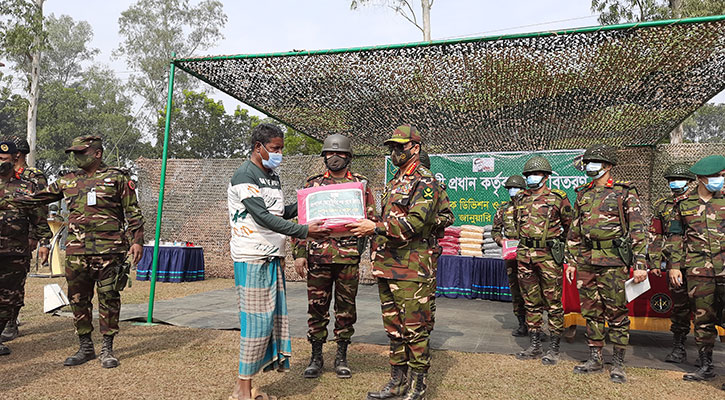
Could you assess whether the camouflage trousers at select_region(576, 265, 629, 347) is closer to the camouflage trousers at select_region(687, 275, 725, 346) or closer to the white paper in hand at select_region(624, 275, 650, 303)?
the white paper in hand at select_region(624, 275, 650, 303)

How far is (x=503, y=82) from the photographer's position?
627 centimetres

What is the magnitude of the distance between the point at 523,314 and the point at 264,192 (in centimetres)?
412

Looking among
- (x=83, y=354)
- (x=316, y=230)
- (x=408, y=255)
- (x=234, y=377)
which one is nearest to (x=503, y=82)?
(x=408, y=255)

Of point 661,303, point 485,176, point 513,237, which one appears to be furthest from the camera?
point 485,176

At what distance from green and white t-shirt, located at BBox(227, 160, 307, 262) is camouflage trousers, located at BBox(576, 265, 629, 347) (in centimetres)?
285

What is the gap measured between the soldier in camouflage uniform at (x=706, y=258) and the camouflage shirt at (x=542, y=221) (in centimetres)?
106

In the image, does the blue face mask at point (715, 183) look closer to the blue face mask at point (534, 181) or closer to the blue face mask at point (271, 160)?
the blue face mask at point (534, 181)

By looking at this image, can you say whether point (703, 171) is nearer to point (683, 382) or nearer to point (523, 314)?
point (683, 382)

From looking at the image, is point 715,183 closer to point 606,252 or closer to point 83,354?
point 606,252

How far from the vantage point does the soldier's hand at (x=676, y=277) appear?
4.21 metres

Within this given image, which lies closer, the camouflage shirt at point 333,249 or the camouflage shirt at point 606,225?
the camouflage shirt at point 333,249

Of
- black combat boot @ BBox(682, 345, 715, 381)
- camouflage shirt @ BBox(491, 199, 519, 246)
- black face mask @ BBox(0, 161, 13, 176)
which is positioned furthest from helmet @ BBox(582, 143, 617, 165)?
black face mask @ BBox(0, 161, 13, 176)

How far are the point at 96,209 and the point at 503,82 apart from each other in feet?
16.9

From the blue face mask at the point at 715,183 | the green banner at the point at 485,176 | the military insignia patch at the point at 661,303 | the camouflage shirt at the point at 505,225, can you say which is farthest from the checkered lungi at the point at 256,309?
the green banner at the point at 485,176
